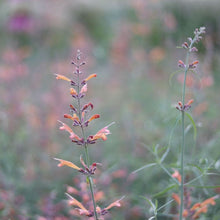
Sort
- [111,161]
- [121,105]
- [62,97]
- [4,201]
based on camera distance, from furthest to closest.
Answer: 1. [121,105]
2. [62,97]
3. [111,161]
4. [4,201]

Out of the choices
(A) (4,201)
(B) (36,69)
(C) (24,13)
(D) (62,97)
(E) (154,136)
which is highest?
(C) (24,13)

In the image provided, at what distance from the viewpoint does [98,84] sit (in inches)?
259

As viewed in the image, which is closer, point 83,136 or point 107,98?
point 83,136

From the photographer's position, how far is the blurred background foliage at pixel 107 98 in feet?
10.1

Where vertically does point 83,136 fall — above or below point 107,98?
below

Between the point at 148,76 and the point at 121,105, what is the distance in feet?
3.57

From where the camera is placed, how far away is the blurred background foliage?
10.1 ft

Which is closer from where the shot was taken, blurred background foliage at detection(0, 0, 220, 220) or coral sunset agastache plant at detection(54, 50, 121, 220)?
coral sunset agastache plant at detection(54, 50, 121, 220)

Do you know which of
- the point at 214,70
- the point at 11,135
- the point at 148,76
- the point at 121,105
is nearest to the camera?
the point at 11,135

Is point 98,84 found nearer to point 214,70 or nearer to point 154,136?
point 214,70

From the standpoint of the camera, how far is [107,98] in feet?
19.2

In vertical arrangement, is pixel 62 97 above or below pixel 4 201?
above

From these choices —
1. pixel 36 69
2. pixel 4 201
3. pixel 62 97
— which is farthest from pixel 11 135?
pixel 36 69

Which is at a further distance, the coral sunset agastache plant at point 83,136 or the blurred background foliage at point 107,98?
the blurred background foliage at point 107,98
